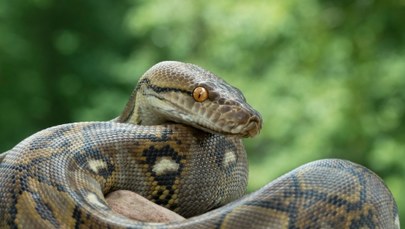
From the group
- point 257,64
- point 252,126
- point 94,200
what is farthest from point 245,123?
point 257,64

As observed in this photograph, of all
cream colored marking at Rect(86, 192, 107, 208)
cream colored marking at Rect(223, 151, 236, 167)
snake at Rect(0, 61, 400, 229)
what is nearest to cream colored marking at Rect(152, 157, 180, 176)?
snake at Rect(0, 61, 400, 229)

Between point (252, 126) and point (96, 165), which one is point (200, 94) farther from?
point (96, 165)

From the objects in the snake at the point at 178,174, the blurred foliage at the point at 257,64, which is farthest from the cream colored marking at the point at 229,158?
the blurred foliage at the point at 257,64

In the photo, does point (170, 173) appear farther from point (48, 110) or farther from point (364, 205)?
point (48, 110)

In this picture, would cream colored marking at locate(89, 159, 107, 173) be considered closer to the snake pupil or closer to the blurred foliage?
the snake pupil

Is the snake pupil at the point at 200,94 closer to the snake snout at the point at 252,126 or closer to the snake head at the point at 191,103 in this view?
the snake head at the point at 191,103

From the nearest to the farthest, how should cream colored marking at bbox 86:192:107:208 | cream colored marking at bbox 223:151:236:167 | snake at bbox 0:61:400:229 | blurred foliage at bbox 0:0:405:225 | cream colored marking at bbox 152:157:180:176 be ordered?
snake at bbox 0:61:400:229, cream colored marking at bbox 86:192:107:208, cream colored marking at bbox 152:157:180:176, cream colored marking at bbox 223:151:236:167, blurred foliage at bbox 0:0:405:225
